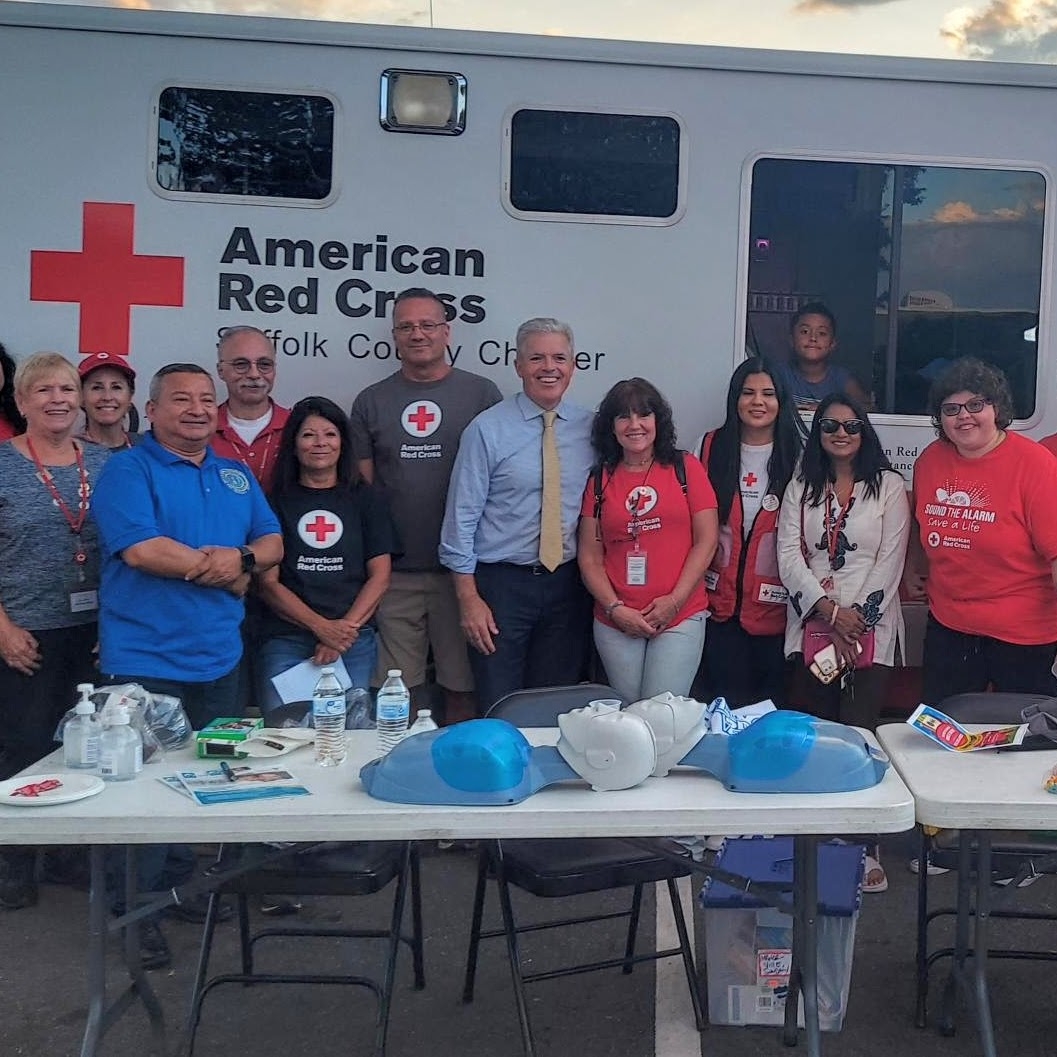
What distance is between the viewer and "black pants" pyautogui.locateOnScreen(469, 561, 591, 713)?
409 cm

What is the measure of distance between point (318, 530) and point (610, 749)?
5.51ft

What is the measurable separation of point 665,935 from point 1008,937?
39.4 inches

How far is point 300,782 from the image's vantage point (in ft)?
8.63

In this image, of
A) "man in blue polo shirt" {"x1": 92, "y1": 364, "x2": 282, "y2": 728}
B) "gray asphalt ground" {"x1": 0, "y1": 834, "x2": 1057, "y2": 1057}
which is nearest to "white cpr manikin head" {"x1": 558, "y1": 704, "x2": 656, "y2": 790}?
"gray asphalt ground" {"x1": 0, "y1": 834, "x2": 1057, "y2": 1057}

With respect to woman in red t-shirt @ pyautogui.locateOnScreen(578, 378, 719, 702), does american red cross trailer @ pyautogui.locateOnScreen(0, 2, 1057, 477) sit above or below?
above

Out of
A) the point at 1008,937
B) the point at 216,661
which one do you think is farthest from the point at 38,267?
the point at 1008,937

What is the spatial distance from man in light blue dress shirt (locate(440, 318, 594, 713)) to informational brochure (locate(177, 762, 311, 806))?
143 centimetres

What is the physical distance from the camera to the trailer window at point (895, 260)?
4230 mm

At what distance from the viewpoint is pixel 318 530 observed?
3.88 m

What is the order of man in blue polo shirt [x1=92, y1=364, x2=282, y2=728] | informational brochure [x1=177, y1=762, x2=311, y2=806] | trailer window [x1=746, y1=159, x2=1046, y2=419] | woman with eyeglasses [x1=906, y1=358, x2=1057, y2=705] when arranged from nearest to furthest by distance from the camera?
informational brochure [x1=177, y1=762, x2=311, y2=806], man in blue polo shirt [x1=92, y1=364, x2=282, y2=728], woman with eyeglasses [x1=906, y1=358, x2=1057, y2=705], trailer window [x1=746, y1=159, x2=1046, y2=419]

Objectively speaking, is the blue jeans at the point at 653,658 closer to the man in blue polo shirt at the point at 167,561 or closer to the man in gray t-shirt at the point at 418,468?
the man in gray t-shirt at the point at 418,468

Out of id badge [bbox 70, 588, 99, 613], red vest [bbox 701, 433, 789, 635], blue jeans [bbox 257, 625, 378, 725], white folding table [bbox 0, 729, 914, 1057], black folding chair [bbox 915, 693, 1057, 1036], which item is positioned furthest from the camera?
red vest [bbox 701, 433, 789, 635]

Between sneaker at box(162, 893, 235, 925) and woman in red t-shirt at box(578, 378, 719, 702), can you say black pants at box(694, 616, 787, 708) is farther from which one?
sneaker at box(162, 893, 235, 925)

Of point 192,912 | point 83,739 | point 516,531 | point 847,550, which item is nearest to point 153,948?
point 192,912
